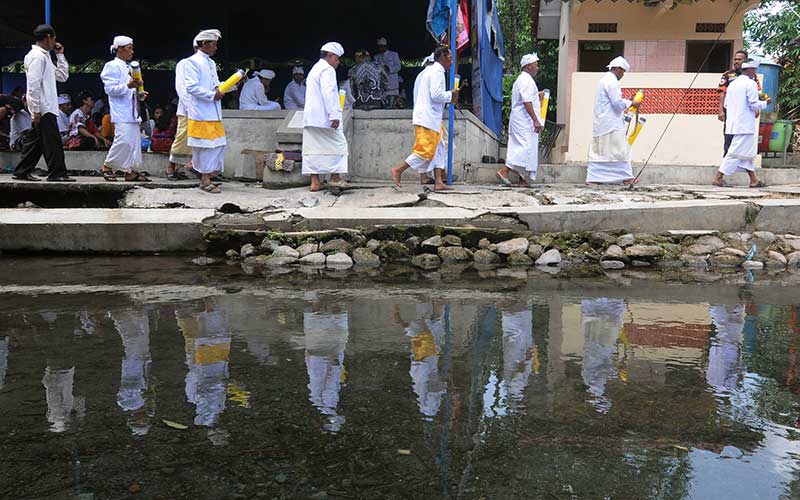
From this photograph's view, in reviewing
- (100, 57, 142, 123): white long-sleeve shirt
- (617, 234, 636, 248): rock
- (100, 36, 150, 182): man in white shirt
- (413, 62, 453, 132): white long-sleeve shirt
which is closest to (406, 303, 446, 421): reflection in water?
(617, 234, 636, 248): rock

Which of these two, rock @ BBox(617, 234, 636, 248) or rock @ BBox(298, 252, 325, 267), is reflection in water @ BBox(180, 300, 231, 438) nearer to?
rock @ BBox(298, 252, 325, 267)

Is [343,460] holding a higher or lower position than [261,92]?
lower

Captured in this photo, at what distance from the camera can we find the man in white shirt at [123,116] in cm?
762

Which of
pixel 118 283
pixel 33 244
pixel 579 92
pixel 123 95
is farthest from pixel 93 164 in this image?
pixel 579 92

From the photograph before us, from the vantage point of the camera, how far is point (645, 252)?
5.63 meters

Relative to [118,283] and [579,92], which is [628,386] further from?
[579,92]

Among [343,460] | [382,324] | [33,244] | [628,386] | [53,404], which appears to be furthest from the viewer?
[33,244]

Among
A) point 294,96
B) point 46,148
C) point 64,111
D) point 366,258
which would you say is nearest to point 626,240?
point 366,258

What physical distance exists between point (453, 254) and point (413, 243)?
35 cm

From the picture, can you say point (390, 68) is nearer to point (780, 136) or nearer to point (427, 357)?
point (780, 136)

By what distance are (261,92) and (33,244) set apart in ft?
18.0

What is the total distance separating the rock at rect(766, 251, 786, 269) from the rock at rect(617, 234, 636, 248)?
A: 1.07 m

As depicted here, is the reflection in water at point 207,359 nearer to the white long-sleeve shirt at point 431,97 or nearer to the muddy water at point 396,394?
the muddy water at point 396,394

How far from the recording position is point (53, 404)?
7.89 feet
